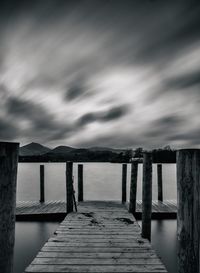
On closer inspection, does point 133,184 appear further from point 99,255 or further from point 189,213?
point 189,213

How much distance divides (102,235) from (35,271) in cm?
224

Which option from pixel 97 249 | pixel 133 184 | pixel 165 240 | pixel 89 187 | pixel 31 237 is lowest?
pixel 89 187

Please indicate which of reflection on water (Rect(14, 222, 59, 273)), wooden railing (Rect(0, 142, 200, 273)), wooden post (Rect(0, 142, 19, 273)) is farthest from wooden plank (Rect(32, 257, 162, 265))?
reflection on water (Rect(14, 222, 59, 273))

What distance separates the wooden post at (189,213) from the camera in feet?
11.3

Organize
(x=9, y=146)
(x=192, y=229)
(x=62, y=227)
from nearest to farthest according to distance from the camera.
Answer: (x=9, y=146) → (x=192, y=229) → (x=62, y=227)

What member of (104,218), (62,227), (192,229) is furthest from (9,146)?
(104,218)

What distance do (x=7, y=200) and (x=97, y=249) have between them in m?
2.66

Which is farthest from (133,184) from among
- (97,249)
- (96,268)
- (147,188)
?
(96,268)

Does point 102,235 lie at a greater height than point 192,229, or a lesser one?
lesser

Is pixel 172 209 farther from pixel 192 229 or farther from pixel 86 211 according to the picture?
pixel 192 229

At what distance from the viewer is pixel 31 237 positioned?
30.5 ft

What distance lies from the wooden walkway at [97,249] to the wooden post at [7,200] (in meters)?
1.26

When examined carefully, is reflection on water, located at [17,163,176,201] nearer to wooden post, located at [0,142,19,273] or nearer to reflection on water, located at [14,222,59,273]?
reflection on water, located at [14,222,59,273]

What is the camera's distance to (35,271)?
3.88m
